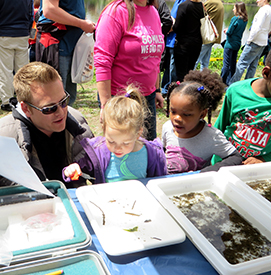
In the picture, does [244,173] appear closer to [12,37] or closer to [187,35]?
[187,35]

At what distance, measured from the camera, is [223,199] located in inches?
54.5

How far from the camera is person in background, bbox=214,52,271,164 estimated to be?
1882 mm

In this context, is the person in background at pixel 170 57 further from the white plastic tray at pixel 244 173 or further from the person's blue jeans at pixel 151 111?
the white plastic tray at pixel 244 173

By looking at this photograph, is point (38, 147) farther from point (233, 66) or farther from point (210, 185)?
point (233, 66)

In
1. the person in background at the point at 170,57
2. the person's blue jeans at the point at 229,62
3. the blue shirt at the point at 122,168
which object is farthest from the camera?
the person's blue jeans at the point at 229,62

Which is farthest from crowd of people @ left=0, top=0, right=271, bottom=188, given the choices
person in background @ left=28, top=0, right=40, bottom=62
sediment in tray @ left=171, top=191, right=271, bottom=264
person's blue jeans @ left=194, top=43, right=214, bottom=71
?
person's blue jeans @ left=194, top=43, right=214, bottom=71

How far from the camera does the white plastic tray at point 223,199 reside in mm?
934

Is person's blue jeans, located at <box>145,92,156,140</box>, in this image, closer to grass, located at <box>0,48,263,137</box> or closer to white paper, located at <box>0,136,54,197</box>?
white paper, located at <box>0,136,54,197</box>

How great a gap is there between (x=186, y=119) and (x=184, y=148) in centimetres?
20

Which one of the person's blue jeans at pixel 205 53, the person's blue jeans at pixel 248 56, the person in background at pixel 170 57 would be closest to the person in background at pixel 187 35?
the person in background at pixel 170 57

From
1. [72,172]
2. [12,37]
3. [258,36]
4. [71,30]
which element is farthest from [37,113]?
[258,36]

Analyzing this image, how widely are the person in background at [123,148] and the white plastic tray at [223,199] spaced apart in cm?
27

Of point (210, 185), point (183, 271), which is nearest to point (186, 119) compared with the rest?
point (210, 185)

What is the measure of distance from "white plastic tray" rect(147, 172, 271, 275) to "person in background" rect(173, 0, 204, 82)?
3.06 meters
